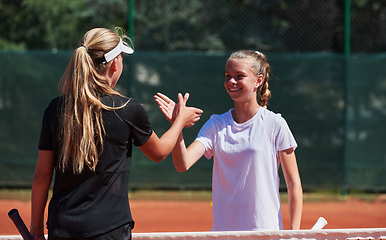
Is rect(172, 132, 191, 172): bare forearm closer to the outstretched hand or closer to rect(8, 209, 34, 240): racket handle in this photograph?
the outstretched hand

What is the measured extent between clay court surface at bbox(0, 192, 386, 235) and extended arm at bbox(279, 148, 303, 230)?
11.7 ft

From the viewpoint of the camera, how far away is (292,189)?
7.38ft

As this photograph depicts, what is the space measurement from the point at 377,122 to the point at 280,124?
19.0 ft

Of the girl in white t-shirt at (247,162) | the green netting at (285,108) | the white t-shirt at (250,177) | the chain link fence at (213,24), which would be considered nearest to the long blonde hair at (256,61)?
the girl in white t-shirt at (247,162)

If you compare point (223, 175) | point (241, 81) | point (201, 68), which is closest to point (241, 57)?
point (241, 81)

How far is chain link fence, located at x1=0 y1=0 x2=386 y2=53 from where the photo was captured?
9906 millimetres

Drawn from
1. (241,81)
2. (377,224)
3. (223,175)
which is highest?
(241,81)

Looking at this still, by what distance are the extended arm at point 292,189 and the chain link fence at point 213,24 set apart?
793 centimetres

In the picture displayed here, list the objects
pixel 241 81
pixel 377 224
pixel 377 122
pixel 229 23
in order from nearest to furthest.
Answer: pixel 241 81, pixel 377 224, pixel 377 122, pixel 229 23

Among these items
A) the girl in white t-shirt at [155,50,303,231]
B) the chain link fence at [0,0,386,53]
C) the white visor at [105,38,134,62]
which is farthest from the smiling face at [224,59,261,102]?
the chain link fence at [0,0,386,53]

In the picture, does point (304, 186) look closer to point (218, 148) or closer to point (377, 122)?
point (377, 122)

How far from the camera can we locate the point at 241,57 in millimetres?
2475

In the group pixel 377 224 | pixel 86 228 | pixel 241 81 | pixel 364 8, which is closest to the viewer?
pixel 86 228

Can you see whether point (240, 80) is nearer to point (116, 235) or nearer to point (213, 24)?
point (116, 235)
